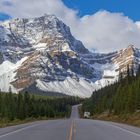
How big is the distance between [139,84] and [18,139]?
6876 centimetres

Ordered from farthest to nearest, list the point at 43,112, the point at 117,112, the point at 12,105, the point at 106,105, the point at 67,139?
the point at 106,105 → the point at 43,112 → the point at 12,105 → the point at 117,112 → the point at 67,139

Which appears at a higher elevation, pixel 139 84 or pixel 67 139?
pixel 139 84

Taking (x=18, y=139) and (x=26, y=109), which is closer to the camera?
(x=18, y=139)

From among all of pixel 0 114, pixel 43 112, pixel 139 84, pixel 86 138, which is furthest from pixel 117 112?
pixel 86 138

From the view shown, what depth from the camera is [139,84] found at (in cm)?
9488

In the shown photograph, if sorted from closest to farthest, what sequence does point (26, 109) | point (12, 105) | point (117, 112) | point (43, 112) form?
point (117, 112) → point (26, 109) → point (12, 105) → point (43, 112)

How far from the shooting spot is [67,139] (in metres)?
28.0

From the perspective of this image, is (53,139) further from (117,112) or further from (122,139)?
(117,112)

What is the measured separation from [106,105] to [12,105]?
3711 centimetres

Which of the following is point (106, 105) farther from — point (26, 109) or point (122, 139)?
point (122, 139)

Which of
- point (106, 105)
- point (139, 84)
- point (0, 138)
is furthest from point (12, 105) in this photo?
point (0, 138)

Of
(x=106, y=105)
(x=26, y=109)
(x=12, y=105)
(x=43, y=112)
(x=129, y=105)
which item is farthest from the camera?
(x=106, y=105)

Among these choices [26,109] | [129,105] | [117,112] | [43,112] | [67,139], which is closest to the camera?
[67,139]

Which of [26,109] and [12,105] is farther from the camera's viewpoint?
[12,105]
